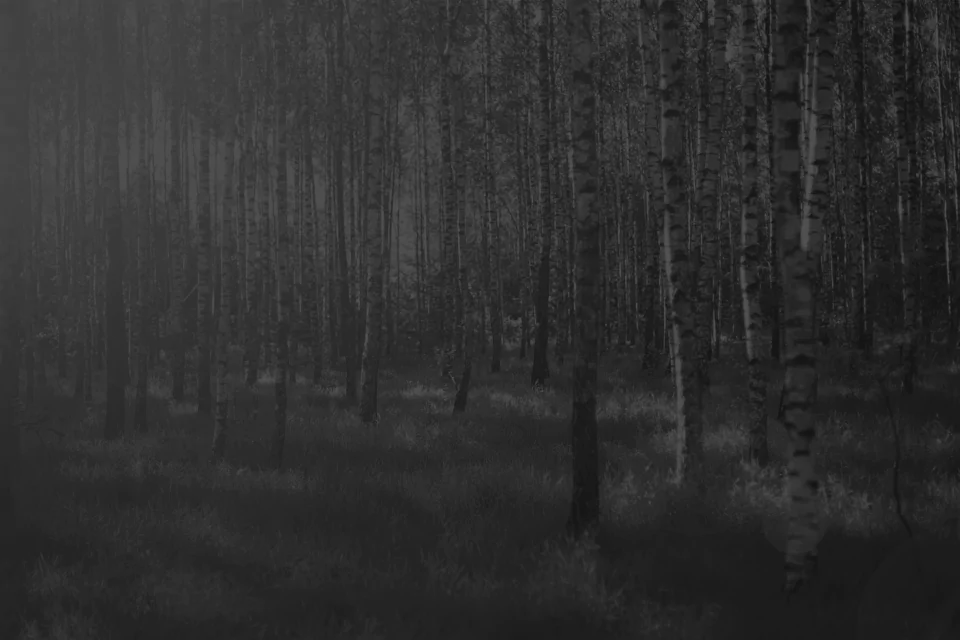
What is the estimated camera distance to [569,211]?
86.4ft

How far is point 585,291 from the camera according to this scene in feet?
24.0

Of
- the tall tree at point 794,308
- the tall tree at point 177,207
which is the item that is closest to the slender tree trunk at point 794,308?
the tall tree at point 794,308

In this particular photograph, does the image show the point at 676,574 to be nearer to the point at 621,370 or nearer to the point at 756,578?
the point at 756,578

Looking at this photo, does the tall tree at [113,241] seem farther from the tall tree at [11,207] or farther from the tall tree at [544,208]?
the tall tree at [544,208]

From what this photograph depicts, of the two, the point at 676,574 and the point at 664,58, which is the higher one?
the point at 664,58

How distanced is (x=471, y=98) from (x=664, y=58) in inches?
871

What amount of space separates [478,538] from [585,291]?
2492 millimetres

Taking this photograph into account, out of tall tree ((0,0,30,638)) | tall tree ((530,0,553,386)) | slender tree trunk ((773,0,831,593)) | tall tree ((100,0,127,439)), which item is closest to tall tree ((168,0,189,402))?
tall tree ((100,0,127,439))

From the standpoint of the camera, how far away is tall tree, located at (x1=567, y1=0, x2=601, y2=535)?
723 centimetres

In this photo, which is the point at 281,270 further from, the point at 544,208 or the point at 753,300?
the point at 544,208

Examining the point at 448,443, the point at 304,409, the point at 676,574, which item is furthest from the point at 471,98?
the point at 676,574

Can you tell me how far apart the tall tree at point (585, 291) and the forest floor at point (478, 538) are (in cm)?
44

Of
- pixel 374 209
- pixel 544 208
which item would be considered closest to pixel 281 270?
pixel 374 209

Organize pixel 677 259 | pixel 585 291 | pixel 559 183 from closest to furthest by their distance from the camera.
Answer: pixel 585 291 → pixel 677 259 → pixel 559 183
